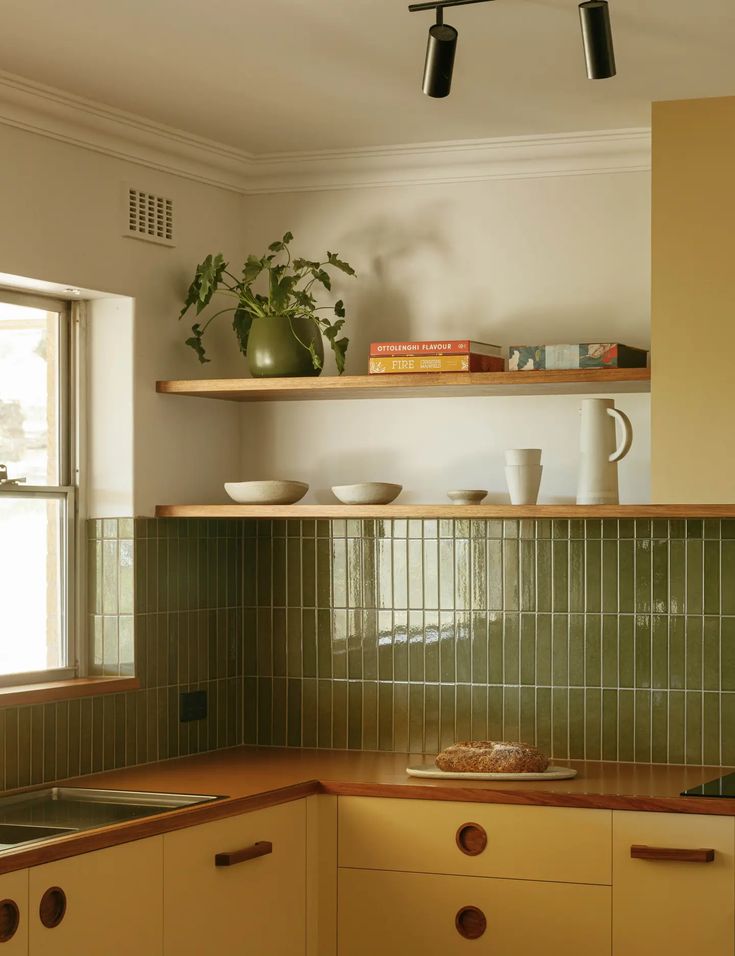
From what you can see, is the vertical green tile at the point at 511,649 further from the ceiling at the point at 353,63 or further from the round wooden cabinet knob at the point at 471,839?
the ceiling at the point at 353,63

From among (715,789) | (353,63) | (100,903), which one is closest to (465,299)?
(353,63)

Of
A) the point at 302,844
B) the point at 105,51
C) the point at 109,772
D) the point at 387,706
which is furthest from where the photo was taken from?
the point at 387,706

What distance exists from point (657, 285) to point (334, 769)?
152 cm

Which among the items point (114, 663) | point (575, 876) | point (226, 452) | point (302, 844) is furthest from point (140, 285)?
point (575, 876)

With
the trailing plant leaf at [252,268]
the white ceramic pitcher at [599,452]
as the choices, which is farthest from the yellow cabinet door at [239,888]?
the trailing plant leaf at [252,268]

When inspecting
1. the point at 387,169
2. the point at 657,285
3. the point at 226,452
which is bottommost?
the point at 226,452

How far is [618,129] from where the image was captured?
3.56m

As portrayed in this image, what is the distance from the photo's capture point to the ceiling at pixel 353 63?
275cm

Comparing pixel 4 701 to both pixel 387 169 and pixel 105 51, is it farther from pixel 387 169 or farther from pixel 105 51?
pixel 387 169

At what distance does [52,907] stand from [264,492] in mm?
1378

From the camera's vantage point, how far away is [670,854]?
2.97 metres

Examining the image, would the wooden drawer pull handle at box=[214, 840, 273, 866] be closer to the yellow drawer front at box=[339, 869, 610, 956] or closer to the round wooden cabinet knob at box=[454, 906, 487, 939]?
the yellow drawer front at box=[339, 869, 610, 956]

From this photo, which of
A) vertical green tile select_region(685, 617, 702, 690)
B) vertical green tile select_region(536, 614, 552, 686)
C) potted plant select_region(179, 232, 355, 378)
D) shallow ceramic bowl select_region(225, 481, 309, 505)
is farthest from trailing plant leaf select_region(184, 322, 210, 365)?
vertical green tile select_region(685, 617, 702, 690)

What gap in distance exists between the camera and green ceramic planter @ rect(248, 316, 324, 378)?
3.63 meters
